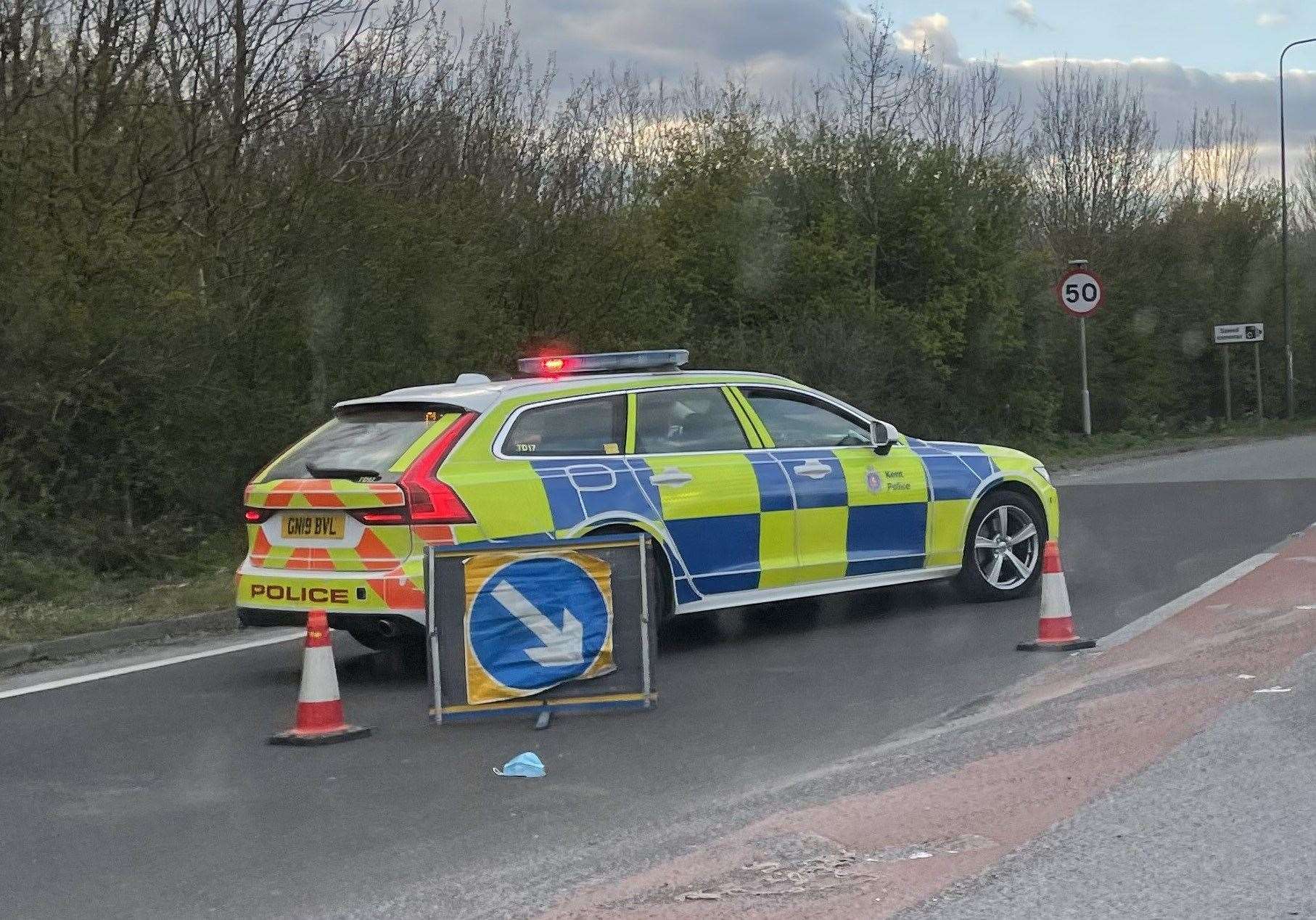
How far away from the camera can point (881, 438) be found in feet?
34.3

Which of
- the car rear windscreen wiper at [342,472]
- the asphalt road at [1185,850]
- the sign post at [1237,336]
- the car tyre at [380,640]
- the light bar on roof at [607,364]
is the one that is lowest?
the asphalt road at [1185,850]

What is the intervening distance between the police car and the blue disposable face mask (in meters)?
1.67

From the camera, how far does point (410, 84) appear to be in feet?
68.3

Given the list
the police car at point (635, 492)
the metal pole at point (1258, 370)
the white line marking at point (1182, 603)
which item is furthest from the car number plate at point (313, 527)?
the metal pole at point (1258, 370)

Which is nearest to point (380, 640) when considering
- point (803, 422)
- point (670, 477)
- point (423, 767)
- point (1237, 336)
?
point (670, 477)

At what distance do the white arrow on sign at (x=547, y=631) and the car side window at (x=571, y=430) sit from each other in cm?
127

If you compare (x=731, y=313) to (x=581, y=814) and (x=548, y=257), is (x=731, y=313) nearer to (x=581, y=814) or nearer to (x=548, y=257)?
(x=548, y=257)

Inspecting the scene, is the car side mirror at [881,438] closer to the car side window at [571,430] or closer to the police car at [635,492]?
the police car at [635,492]

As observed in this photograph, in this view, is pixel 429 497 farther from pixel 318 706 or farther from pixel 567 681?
pixel 318 706

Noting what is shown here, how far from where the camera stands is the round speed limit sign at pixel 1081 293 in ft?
96.9

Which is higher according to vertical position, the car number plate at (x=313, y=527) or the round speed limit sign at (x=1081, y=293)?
the round speed limit sign at (x=1081, y=293)

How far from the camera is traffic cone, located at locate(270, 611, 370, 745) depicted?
7.50 metres

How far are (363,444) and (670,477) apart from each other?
166cm

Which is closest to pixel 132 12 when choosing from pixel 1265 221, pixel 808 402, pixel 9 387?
pixel 9 387
